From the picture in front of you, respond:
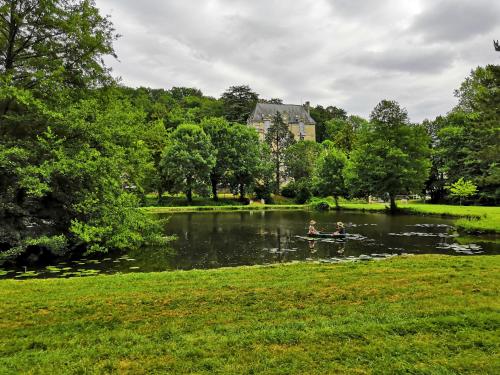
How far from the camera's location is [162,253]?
19.6 meters

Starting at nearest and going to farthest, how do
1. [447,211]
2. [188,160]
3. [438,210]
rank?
[447,211], [438,210], [188,160]

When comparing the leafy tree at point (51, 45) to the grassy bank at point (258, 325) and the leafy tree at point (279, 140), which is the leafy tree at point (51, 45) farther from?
the leafy tree at point (279, 140)

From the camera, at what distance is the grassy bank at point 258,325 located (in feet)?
17.4

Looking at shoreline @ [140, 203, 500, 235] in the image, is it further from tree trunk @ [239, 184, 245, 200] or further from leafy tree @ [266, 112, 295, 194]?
leafy tree @ [266, 112, 295, 194]

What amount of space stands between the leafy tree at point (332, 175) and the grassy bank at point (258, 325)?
49394mm

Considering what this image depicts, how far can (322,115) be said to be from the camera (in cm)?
12938

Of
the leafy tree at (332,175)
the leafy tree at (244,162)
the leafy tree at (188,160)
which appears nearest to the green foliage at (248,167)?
the leafy tree at (244,162)

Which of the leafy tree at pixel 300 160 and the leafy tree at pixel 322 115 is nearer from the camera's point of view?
the leafy tree at pixel 300 160

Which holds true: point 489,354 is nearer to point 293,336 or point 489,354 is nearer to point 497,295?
point 293,336

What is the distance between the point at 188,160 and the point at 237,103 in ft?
140

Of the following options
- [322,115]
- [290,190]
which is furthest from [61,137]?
[322,115]

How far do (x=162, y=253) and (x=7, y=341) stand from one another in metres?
13.5

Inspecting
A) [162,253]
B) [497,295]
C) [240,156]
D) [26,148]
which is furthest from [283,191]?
[497,295]

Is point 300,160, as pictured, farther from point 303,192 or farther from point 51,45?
point 51,45
